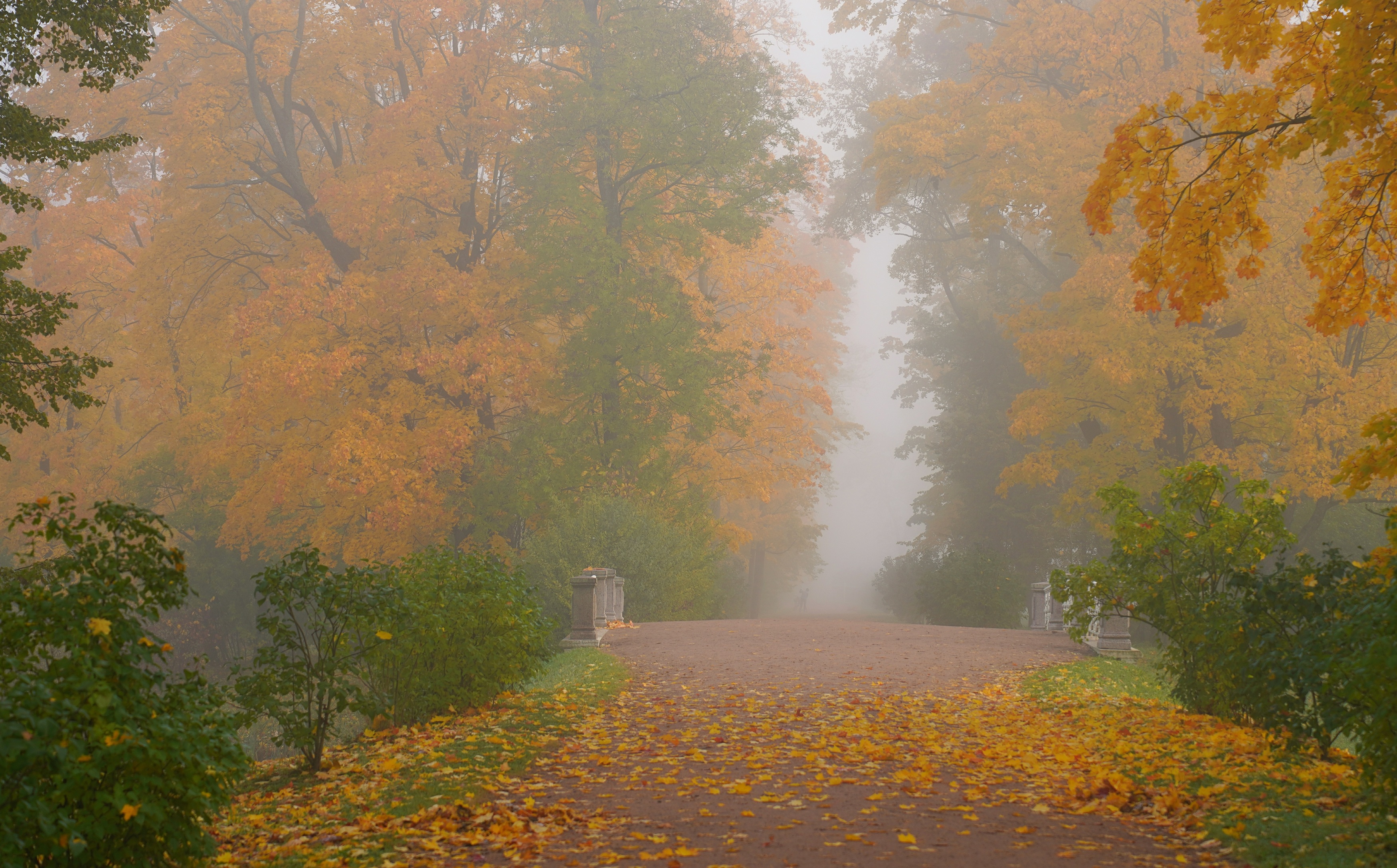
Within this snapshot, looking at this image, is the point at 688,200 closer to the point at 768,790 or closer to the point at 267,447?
the point at 267,447

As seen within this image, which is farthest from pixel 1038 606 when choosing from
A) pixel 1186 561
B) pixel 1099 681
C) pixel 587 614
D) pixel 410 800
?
pixel 410 800

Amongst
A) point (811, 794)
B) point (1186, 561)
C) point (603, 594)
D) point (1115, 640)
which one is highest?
point (1186, 561)

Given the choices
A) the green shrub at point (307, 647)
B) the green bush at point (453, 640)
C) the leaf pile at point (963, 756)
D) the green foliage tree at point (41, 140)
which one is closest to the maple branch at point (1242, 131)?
the leaf pile at point (963, 756)

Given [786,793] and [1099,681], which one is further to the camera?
[1099,681]

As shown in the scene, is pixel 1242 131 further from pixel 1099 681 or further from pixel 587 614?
pixel 587 614

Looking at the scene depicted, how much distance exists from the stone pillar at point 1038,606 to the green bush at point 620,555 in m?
6.83

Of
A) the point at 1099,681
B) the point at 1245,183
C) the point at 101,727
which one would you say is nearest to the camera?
the point at 101,727

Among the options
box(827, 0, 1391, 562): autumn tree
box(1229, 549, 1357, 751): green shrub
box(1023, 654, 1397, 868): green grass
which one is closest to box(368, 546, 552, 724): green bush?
box(1023, 654, 1397, 868): green grass

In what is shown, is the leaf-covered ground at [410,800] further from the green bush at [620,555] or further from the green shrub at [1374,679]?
the green bush at [620,555]

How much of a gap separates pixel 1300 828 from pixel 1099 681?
6.09 meters

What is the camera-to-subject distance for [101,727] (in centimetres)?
368

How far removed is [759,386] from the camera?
1098 inches

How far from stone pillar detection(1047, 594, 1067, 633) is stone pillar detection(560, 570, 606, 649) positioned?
25.7 ft

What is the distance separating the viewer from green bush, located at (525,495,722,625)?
17125 millimetres
